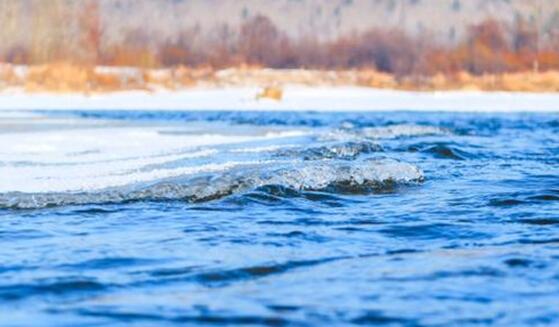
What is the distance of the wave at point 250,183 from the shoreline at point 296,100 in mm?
20008

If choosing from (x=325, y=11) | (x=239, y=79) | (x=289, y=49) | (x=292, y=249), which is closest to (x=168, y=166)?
(x=292, y=249)

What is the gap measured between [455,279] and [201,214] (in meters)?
2.68

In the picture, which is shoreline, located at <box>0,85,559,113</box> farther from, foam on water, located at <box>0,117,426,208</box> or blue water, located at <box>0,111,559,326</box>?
blue water, located at <box>0,111,559,326</box>

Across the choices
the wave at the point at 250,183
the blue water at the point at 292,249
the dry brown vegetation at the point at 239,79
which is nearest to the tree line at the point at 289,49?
the dry brown vegetation at the point at 239,79

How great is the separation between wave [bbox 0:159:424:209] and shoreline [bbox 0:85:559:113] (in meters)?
20.0

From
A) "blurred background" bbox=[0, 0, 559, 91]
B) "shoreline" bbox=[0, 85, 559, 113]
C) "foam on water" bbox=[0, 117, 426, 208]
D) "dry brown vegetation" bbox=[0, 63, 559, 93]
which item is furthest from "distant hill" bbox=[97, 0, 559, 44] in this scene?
"foam on water" bbox=[0, 117, 426, 208]

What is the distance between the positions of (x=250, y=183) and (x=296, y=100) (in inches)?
1142

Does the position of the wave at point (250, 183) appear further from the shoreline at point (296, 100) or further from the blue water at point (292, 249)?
the shoreline at point (296, 100)

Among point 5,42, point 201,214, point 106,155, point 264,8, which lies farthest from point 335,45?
point 201,214

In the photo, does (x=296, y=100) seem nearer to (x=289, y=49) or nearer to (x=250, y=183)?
(x=289, y=49)

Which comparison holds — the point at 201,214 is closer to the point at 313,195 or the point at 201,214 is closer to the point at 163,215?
the point at 163,215

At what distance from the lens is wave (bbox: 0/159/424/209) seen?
8.27 meters

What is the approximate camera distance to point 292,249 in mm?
6387

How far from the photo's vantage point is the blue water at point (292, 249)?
4.88m
